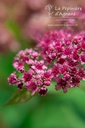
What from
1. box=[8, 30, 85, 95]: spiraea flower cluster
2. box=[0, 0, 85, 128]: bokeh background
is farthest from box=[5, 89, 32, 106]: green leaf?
box=[0, 0, 85, 128]: bokeh background

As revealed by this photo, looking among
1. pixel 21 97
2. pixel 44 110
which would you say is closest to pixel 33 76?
pixel 21 97

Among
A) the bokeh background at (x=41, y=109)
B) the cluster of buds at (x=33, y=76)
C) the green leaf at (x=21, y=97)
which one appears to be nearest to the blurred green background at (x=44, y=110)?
the bokeh background at (x=41, y=109)

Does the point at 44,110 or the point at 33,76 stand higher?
the point at 44,110

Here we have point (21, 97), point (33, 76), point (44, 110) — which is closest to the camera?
point (33, 76)

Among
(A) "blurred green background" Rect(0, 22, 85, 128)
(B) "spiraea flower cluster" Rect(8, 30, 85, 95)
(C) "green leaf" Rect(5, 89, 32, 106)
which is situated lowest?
(C) "green leaf" Rect(5, 89, 32, 106)

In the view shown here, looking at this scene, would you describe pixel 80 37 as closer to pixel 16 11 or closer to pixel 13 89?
pixel 13 89

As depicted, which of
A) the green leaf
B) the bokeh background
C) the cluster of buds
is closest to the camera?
the cluster of buds

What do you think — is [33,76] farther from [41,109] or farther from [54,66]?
[41,109]

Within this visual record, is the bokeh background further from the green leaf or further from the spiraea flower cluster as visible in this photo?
the spiraea flower cluster
